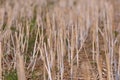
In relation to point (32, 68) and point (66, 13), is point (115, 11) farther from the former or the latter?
point (32, 68)

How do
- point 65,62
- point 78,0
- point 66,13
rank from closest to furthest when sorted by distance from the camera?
point 65,62, point 66,13, point 78,0

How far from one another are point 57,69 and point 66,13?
1484 mm

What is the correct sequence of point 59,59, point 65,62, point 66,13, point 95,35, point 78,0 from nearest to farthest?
1. point 59,59
2. point 65,62
3. point 95,35
4. point 66,13
5. point 78,0

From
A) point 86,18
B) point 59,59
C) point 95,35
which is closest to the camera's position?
point 59,59

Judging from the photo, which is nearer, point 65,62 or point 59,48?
Answer: point 59,48

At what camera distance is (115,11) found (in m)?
3.77

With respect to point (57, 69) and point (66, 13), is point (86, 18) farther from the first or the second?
point (57, 69)

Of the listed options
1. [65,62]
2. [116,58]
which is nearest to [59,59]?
[65,62]

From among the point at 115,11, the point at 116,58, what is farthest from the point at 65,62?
the point at 115,11

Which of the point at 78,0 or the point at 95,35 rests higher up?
the point at 78,0

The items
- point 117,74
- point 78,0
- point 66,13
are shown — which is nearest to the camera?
point 117,74

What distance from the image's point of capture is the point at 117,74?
5.62 feet

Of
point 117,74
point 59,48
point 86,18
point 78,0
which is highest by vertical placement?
point 78,0

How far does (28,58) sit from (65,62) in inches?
8.4
